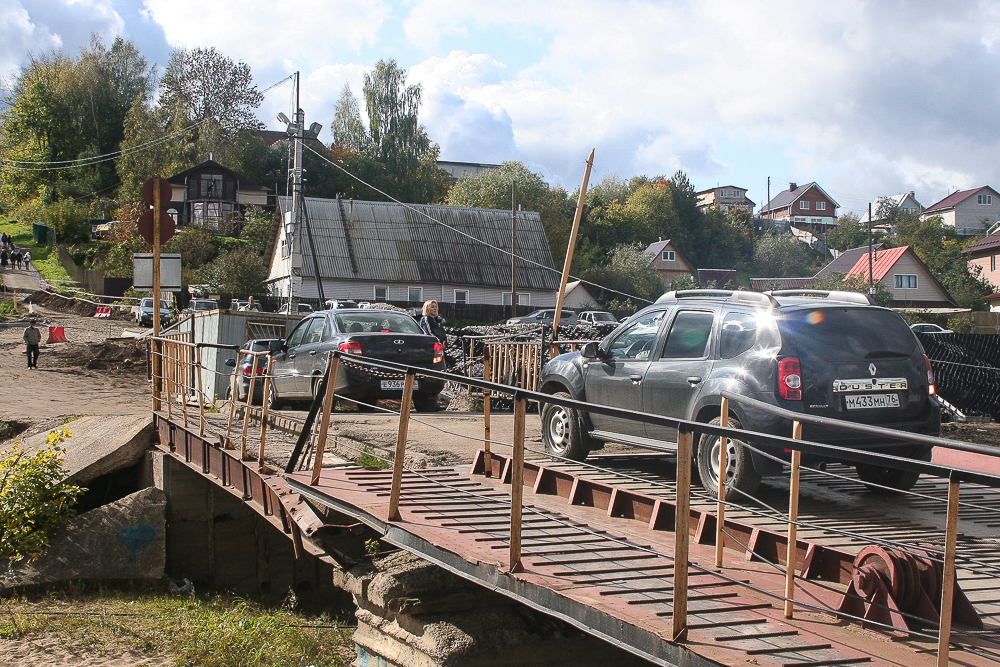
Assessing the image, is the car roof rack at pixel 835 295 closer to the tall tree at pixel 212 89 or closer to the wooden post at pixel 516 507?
the wooden post at pixel 516 507

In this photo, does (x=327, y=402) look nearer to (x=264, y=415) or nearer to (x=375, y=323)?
(x=264, y=415)

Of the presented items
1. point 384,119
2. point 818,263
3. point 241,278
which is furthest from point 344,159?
point 818,263

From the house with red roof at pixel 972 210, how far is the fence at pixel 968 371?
95881mm

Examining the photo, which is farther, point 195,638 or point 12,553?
point 12,553

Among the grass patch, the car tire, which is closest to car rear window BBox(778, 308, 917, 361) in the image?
the car tire

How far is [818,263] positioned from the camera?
301 ft

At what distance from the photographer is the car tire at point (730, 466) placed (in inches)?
239

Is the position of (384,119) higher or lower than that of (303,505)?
higher

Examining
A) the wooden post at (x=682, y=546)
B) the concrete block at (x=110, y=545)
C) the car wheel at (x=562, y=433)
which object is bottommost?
the concrete block at (x=110, y=545)

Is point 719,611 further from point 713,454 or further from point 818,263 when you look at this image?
point 818,263

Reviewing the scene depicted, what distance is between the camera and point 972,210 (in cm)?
10588

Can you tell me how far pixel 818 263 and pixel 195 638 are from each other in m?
91.7

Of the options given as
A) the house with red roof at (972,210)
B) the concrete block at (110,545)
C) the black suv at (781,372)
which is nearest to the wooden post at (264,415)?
the black suv at (781,372)

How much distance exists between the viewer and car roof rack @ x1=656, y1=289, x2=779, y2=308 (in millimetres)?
6641
